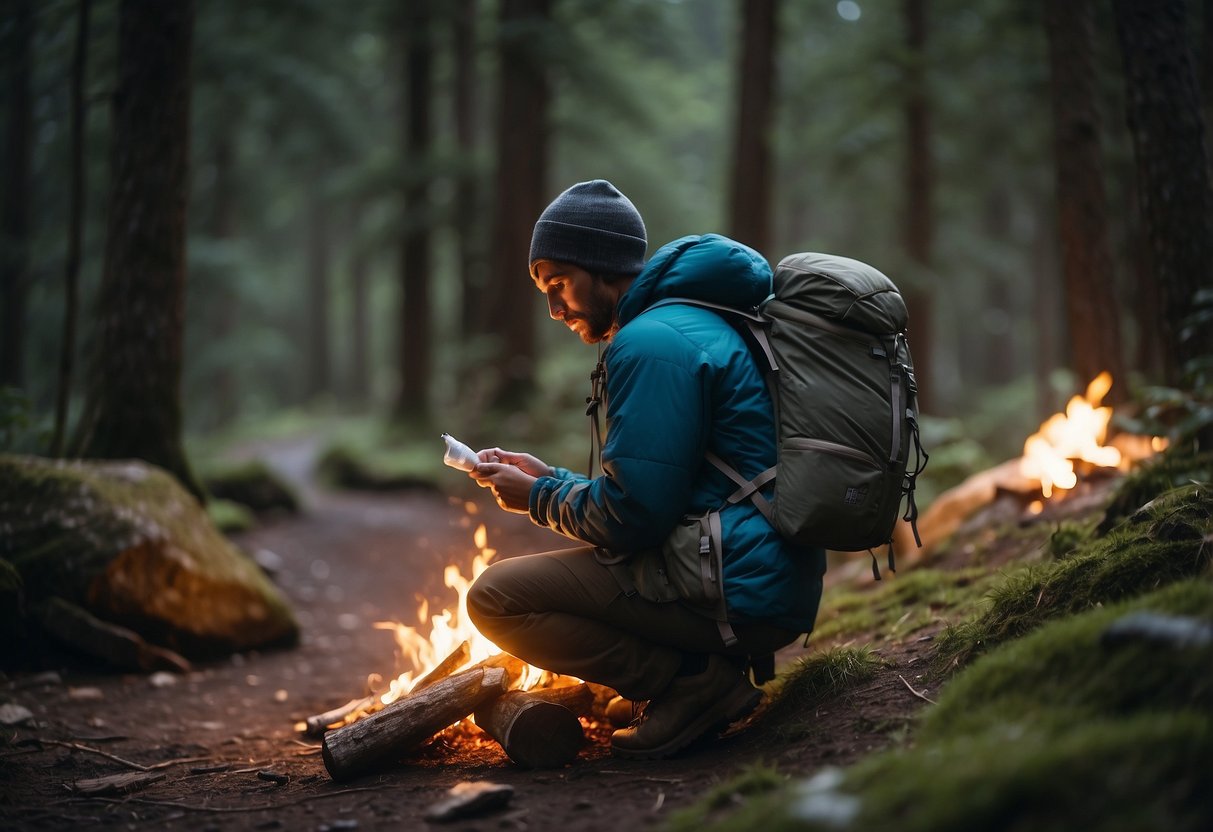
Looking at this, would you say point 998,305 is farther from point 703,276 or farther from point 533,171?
point 703,276

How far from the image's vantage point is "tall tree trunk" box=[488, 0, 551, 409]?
47.4ft

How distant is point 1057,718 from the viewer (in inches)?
96.8

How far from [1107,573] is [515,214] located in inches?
476

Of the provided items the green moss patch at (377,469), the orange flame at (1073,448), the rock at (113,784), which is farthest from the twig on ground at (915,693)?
the green moss patch at (377,469)

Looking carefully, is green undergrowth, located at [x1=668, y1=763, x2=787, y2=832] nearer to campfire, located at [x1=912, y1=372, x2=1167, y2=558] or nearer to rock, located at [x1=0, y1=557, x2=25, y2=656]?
campfire, located at [x1=912, y1=372, x2=1167, y2=558]

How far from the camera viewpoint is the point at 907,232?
15016 mm

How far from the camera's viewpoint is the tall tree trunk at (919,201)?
14.7m

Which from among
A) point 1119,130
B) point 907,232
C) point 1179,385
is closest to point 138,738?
point 1179,385

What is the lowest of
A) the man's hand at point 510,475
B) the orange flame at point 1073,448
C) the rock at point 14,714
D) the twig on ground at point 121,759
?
the twig on ground at point 121,759

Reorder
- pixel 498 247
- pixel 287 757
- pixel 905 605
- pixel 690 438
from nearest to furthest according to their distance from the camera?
pixel 690 438 < pixel 287 757 < pixel 905 605 < pixel 498 247

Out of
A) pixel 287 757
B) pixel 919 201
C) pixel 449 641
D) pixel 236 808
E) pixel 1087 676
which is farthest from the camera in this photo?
pixel 919 201

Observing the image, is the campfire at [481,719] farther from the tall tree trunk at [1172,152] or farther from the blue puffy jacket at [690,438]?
the tall tree trunk at [1172,152]

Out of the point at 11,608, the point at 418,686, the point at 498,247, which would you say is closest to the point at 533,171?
the point at 498,247

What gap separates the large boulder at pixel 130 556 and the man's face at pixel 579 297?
147 inches
